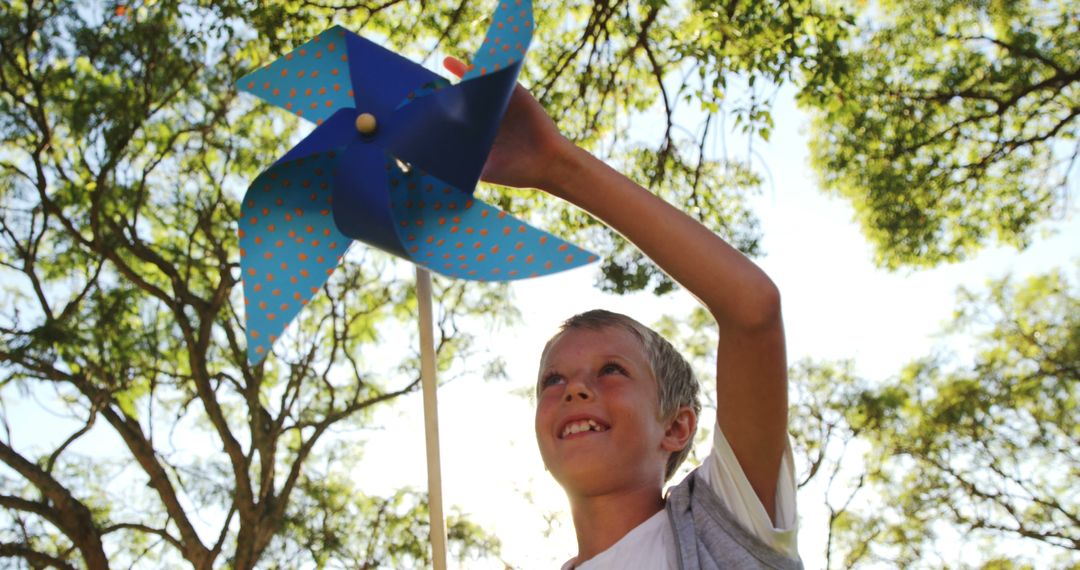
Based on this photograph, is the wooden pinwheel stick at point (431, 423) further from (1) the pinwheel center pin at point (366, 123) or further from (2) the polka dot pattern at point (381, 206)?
(1) the pinwheel center pin at point (366, 123)

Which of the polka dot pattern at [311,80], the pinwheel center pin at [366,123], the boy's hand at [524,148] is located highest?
the polka dot pattern at [311,80]

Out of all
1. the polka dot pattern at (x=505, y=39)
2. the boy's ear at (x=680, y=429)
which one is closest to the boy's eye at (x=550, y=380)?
the boy's ear at (x=680, y=429)

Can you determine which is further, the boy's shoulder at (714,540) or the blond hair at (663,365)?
the blond hair at (663,365)

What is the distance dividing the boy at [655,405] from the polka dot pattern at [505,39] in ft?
Answer: 0.90

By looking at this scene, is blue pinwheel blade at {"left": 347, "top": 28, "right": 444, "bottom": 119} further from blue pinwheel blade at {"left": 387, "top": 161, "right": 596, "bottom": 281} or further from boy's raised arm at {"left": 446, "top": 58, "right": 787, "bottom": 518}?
boy's raised arm at {"left": 446, "top": 58, "right": 787, "bottom": 518}

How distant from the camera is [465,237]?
8.23 feet

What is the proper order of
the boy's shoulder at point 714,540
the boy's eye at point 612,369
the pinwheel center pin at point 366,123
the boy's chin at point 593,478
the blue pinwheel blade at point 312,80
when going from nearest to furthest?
the boy's shoulder at point 714,540
the boy's chin at point 593,478
the boy's eye at point 612,369
the pinwheel center pin at point 366,123
the blue pinwheel blade at point 312,80

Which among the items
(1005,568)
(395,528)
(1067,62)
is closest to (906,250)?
(1067,62)

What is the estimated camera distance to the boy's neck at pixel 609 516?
2.12 m

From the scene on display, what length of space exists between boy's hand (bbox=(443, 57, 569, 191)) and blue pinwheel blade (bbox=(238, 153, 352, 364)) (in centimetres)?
50

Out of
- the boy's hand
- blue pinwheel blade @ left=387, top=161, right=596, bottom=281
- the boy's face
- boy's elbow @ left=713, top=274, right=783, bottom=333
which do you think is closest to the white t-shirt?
the boy's face

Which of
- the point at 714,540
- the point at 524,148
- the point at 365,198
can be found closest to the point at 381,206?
the point at 365,198

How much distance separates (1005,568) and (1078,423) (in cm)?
216

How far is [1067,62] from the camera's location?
Result: 28.2 ft
